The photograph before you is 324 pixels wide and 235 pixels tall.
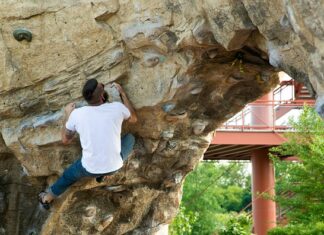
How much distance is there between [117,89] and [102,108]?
66 centimetres

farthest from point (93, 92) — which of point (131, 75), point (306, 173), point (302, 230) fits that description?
point (306, 173)

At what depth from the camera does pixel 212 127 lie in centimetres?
660

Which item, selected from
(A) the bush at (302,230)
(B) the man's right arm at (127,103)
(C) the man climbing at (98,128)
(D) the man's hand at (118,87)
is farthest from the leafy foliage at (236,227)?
(C) the man climbing at (98,128)

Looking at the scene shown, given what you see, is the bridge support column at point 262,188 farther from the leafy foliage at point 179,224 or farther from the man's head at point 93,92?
the man's head at point 93,92

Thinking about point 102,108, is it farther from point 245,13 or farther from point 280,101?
point 280,101

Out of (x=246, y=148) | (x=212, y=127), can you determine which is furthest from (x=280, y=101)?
(x=212, y=127)

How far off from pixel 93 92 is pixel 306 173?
5.31 meters

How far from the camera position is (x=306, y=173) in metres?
9.09

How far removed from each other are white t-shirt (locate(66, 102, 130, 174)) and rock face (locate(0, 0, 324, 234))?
74 cm

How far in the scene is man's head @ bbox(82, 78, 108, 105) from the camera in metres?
4.88

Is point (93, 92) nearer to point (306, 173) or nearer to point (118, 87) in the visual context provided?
point (118, 87)

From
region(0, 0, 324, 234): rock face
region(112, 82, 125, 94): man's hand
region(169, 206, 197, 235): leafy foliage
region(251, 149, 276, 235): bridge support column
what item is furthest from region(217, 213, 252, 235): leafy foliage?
region(112, 82, 125, 94): man's hand

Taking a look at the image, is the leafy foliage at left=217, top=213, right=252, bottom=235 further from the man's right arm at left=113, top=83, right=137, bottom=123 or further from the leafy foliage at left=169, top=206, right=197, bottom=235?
the man's right arm at left=113, top=83, right=137, bottom=123

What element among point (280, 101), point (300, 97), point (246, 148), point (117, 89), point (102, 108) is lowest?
point (102, 108)
